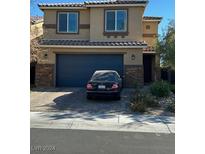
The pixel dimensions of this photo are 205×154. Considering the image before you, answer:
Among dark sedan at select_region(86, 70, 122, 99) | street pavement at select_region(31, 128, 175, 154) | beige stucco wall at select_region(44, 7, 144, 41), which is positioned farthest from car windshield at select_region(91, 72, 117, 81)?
street pavement at select_region(31, 128, 175, 154)

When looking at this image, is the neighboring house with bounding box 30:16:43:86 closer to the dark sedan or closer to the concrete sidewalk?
the dark sedan

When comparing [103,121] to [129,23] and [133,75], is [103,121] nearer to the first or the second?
[133,75]

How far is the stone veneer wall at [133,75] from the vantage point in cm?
2055

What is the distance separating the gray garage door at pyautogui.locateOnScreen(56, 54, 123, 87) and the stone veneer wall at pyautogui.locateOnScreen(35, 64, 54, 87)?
597 millimetres

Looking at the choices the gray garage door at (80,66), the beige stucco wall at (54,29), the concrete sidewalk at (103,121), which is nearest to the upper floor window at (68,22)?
the beige stucco wall at (54,29)

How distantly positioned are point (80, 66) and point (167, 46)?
20.2 feet

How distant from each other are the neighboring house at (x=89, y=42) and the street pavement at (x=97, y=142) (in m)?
11.9

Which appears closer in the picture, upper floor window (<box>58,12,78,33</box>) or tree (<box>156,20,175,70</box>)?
tree (<box>156,20,175,70</box>)

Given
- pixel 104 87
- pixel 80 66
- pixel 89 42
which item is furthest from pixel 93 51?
pixel 104 87

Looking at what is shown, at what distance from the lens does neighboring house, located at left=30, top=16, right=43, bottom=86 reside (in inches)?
723

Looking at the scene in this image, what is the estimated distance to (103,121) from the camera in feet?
35.7
